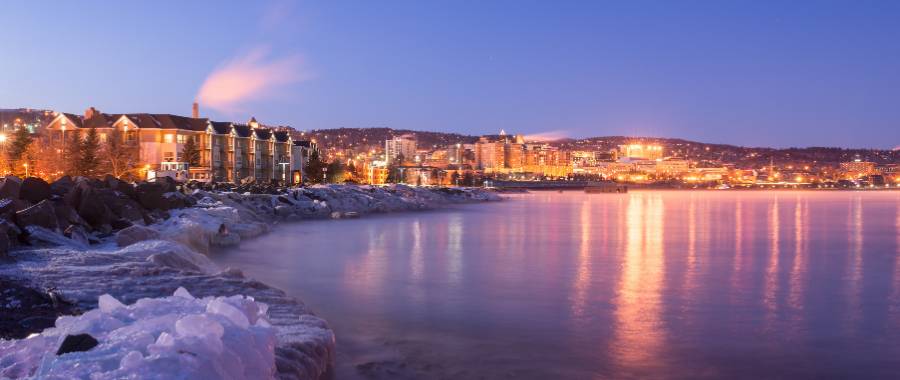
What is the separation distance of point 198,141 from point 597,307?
5489cm

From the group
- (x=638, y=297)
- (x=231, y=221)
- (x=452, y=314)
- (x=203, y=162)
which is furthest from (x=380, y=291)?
(x=203, y=162)

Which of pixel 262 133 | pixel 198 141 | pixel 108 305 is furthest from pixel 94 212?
pixel 262 133

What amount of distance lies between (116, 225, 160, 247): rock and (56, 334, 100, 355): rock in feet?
28.0

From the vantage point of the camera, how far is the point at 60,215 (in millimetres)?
12156

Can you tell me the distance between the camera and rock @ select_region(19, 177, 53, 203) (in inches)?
569

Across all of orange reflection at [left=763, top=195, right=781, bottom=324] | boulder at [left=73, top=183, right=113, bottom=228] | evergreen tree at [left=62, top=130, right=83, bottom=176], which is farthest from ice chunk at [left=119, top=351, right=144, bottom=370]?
evergreen tree at [left=62, top=130, right=83, bottom=176]

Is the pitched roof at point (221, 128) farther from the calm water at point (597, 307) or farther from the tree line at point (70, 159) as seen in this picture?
the calm water at point (597, 307)

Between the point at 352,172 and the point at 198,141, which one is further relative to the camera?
the point at 352,172

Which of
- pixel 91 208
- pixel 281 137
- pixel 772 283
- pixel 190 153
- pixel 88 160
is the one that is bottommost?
pixel 772 283

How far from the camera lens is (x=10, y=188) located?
537 inches

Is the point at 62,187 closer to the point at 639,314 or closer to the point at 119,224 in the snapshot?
the point at 119,224

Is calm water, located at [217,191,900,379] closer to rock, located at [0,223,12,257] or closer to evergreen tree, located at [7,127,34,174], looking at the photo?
rock, located at [0,223,12,257]

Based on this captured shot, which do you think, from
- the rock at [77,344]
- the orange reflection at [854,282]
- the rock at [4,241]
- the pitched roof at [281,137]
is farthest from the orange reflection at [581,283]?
the pitched roof at [281,137]

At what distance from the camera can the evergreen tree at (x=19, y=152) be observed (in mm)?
39906
